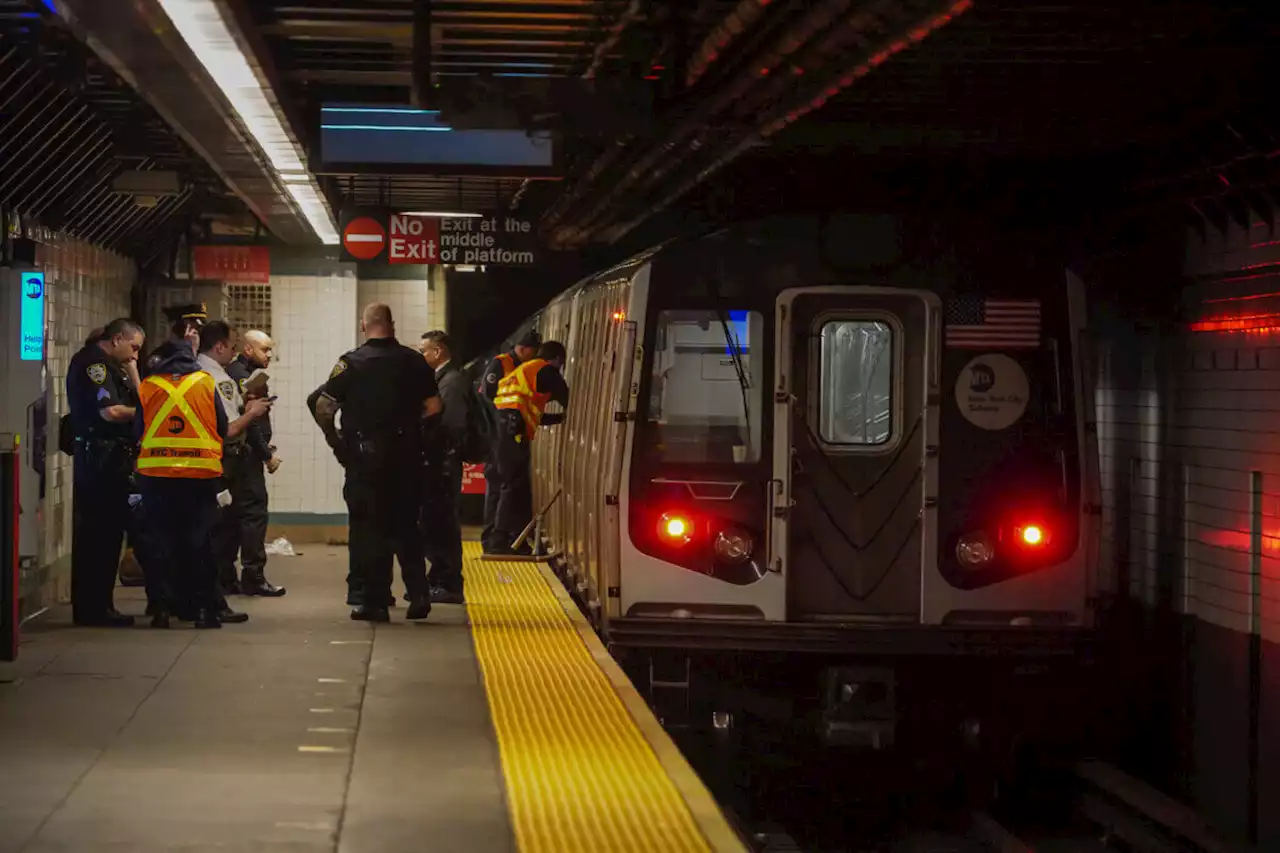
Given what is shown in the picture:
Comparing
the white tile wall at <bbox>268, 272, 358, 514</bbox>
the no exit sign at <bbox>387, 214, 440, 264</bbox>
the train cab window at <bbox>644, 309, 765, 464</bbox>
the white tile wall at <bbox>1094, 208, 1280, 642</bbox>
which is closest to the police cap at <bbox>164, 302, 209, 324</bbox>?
→ the no exit sign at <bbox>387, 214, 440, 264</bbox>

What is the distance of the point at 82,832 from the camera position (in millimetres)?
6242

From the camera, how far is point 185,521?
11.0 meters

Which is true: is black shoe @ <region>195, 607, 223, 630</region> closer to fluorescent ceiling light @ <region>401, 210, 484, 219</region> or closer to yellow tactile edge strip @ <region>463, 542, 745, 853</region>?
yellow tactile edge strip @ <region>463, 542, 745, 853</region>

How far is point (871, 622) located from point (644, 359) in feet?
5.59

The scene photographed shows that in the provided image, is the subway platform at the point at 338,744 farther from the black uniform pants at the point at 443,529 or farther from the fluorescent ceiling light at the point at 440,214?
the fluorescent ceiling light at the point at 440,214


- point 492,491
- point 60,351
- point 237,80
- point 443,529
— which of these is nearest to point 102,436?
point 60,351

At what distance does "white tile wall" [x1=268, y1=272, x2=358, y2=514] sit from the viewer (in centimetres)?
1845

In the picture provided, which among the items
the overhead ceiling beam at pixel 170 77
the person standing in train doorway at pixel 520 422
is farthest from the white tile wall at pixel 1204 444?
the overhead ceiling beam at pixel 170 77

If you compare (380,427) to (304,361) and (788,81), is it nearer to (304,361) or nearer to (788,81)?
(788,81)

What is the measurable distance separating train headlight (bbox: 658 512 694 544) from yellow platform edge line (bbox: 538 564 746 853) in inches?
28.8

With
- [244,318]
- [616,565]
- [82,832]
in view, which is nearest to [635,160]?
[616,565]

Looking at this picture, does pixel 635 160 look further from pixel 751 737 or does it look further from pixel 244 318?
pixel 244 318

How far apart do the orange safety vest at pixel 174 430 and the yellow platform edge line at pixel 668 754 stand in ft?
7.88

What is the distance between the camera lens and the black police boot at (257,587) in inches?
529
